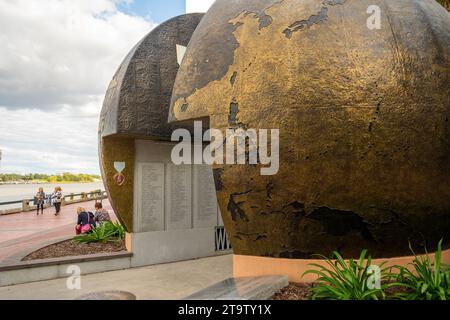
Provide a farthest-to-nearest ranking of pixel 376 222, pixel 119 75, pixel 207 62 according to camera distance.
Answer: pixel 119 75 → pixel 207 62 → pixel 376 222

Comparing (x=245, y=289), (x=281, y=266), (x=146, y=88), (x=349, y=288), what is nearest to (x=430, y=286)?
(x=349, y=288)

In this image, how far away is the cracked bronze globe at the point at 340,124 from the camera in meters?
4.57

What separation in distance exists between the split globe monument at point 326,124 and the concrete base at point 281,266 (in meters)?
0.01

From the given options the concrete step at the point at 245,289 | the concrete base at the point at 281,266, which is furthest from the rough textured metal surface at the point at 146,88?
the concrete step at the point at 245,289

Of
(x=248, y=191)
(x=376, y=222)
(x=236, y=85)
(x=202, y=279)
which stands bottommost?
(x=202, y=279)

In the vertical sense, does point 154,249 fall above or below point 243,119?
below

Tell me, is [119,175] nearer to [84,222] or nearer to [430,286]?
[84,222]

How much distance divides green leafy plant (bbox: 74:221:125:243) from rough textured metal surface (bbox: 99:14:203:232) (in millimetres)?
1406

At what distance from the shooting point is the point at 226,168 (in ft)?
16.3

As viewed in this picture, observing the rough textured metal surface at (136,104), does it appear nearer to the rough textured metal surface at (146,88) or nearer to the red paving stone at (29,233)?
the rough textured metal surface at (146,88)

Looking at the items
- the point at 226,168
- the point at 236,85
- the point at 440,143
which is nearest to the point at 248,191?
the point at 226,168

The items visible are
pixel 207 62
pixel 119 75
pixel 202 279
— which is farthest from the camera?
pixel 119 75
